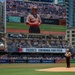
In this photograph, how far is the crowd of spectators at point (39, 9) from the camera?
70.9 meters

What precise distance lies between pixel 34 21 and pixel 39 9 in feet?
14.0

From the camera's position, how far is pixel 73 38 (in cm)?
13825

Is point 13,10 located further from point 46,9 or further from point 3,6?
point 46,9

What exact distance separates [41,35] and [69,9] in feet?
241

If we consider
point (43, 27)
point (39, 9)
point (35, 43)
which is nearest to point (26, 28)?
point (43, 27)

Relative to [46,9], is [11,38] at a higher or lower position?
lower

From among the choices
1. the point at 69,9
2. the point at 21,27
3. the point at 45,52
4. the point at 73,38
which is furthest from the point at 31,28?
the point at 69,9

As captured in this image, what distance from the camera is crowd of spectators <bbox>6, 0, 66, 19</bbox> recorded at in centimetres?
7094

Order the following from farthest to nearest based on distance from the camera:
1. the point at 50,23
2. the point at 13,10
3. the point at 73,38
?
the point at 73,38 → the point at 50,23 → the point at 13,10

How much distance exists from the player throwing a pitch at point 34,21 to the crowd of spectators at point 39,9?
3.81 ft

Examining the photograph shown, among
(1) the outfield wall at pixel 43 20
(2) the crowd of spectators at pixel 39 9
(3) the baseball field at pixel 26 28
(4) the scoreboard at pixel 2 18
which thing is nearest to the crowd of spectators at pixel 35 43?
(3) the baseball field at pixel 26 28

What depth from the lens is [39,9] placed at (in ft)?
246

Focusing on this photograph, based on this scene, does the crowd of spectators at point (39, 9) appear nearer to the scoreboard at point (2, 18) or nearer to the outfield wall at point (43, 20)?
the outfield wall at point (43, 20)

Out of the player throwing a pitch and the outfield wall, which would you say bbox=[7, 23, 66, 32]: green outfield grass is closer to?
the outfield wall
